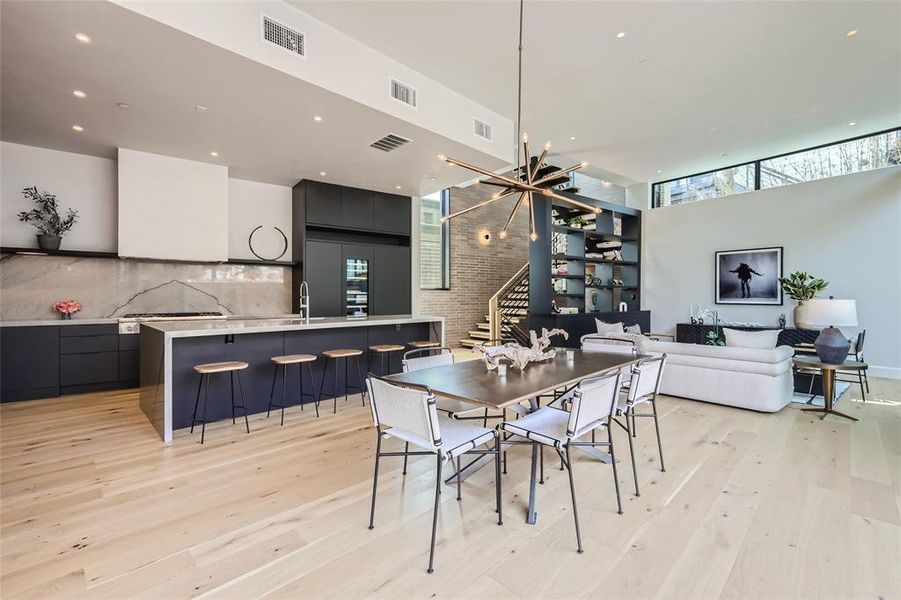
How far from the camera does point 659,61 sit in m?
4.01

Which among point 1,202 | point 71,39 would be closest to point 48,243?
point 1,202

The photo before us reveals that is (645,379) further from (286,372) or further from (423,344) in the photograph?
(286,372)

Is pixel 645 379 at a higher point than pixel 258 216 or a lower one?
lower

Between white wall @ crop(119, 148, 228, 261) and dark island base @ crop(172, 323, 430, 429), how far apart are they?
7.33ft

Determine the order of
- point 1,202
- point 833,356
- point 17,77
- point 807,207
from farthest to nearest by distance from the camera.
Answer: point 807,207, point 1,202, point 833,356, point 17,77

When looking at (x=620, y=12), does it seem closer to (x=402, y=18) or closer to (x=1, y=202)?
(x=402, y=18)

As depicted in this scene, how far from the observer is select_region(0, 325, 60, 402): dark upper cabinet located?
4367mm

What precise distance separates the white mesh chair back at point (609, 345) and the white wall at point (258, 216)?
15.8 ft

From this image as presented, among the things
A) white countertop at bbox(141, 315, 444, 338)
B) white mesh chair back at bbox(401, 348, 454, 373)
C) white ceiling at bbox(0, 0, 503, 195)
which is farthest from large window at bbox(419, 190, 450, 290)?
white mesh chair back at bbox(401, 348, 454, 373)

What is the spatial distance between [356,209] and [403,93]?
115 inches

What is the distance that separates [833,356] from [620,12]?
3775 millimetres

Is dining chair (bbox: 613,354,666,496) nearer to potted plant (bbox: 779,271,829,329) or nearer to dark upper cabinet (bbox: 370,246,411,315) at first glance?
potted plant (bbox: 779,271,829,329)

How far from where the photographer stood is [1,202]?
4652 millimetres

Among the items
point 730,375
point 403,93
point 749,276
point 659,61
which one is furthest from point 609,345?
point 749,276
